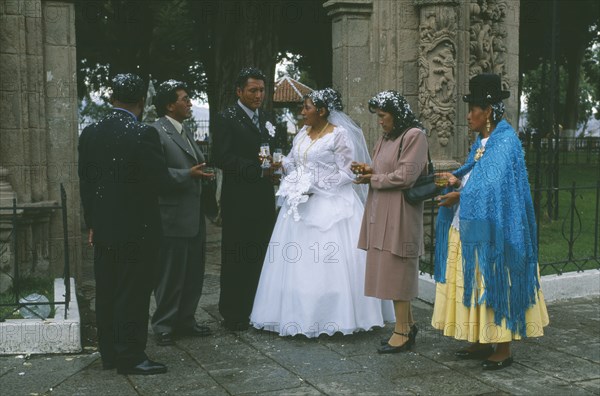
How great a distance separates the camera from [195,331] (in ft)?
20.9

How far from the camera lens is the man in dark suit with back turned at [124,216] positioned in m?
5.15

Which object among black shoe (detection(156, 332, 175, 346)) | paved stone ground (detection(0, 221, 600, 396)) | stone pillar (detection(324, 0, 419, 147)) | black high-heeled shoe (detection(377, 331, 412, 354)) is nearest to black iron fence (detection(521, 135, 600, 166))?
stone pillar (detection(324, 0, 419, 147))

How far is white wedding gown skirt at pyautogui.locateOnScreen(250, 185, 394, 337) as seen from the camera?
6.23m

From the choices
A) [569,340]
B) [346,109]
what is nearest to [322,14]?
[346,109]

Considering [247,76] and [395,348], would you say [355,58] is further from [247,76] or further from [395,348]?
[395,348]

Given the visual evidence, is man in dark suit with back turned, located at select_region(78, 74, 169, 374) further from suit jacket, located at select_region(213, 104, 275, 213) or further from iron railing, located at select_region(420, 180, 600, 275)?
iron railing, located at select_region(420, 180, 600, 275)

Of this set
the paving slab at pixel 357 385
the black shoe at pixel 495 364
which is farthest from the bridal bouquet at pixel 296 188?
the black shoe at pixel 495 364

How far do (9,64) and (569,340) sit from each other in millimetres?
5806

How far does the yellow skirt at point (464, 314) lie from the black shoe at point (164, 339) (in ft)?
7.16

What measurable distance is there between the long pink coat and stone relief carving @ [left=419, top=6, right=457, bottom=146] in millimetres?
3043

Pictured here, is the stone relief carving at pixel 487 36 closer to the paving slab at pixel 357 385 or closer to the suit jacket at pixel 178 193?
the suit jacket at pixel 178 193

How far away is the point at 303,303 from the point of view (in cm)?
625

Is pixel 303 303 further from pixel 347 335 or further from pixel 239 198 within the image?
pixel 239 198

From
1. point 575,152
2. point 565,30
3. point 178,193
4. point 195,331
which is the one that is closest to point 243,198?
point 178,193
